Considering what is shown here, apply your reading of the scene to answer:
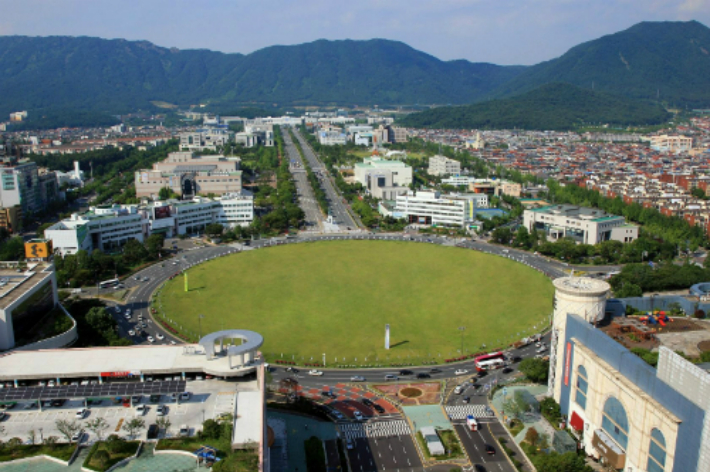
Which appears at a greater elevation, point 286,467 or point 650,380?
point 650,380

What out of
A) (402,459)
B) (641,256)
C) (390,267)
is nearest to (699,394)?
(402,459)

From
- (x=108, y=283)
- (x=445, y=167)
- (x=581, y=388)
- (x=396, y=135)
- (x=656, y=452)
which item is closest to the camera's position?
(x=656, y=452)

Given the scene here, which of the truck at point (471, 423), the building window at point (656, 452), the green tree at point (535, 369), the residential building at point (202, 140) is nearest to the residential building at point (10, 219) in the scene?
the truck at point (471, 423)

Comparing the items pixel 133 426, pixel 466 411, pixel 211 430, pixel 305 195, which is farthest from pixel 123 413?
pixel 305 195

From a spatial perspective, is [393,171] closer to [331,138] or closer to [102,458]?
[331,138]

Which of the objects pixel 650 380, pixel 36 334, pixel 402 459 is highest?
pixel 650 380

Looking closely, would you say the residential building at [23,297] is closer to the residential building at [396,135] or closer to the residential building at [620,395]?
the residential building at [620,395]

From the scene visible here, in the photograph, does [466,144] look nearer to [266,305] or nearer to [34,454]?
[266,305]
